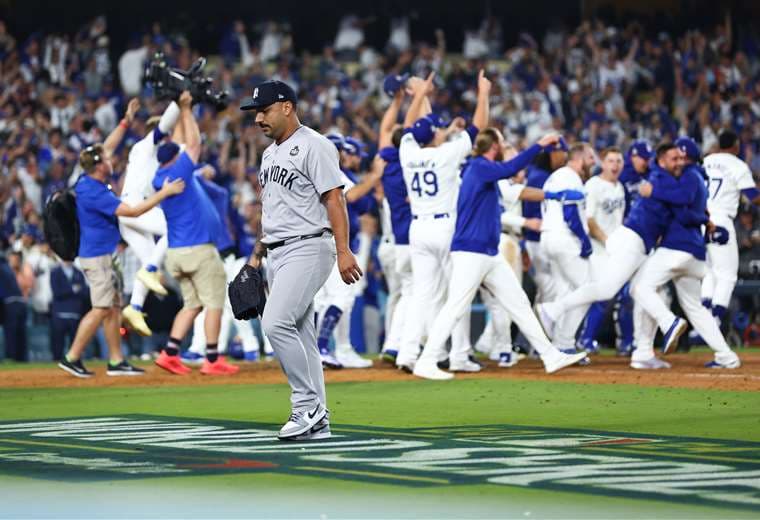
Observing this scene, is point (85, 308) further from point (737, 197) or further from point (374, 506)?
point (374, 506)

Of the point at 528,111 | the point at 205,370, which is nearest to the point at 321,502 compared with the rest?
the point at 205,370

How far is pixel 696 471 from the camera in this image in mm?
7469

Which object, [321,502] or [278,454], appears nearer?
[321,502]

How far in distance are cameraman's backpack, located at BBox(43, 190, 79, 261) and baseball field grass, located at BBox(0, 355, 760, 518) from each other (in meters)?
2.67

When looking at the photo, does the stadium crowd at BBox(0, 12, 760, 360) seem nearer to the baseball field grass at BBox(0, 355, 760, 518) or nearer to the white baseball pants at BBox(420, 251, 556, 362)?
the white baseball pants at BBox(420, 251, 556, 362)

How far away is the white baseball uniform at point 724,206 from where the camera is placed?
16547mm

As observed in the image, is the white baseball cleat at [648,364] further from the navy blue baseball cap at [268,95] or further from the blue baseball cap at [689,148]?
the navy blue baseball cap at [268,95]

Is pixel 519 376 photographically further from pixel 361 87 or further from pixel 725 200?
pixel 361 87

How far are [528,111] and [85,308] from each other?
438 inches

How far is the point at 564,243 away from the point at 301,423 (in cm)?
722

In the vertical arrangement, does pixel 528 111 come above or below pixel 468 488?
above

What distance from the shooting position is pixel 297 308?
29.8 ft

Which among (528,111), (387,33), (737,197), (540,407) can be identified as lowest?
(540,407)

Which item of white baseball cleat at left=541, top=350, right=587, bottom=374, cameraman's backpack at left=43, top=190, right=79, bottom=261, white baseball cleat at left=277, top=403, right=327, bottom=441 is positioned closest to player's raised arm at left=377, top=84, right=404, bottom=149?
white baseball cleat at left=541, top=350, right=587, bottom=374
